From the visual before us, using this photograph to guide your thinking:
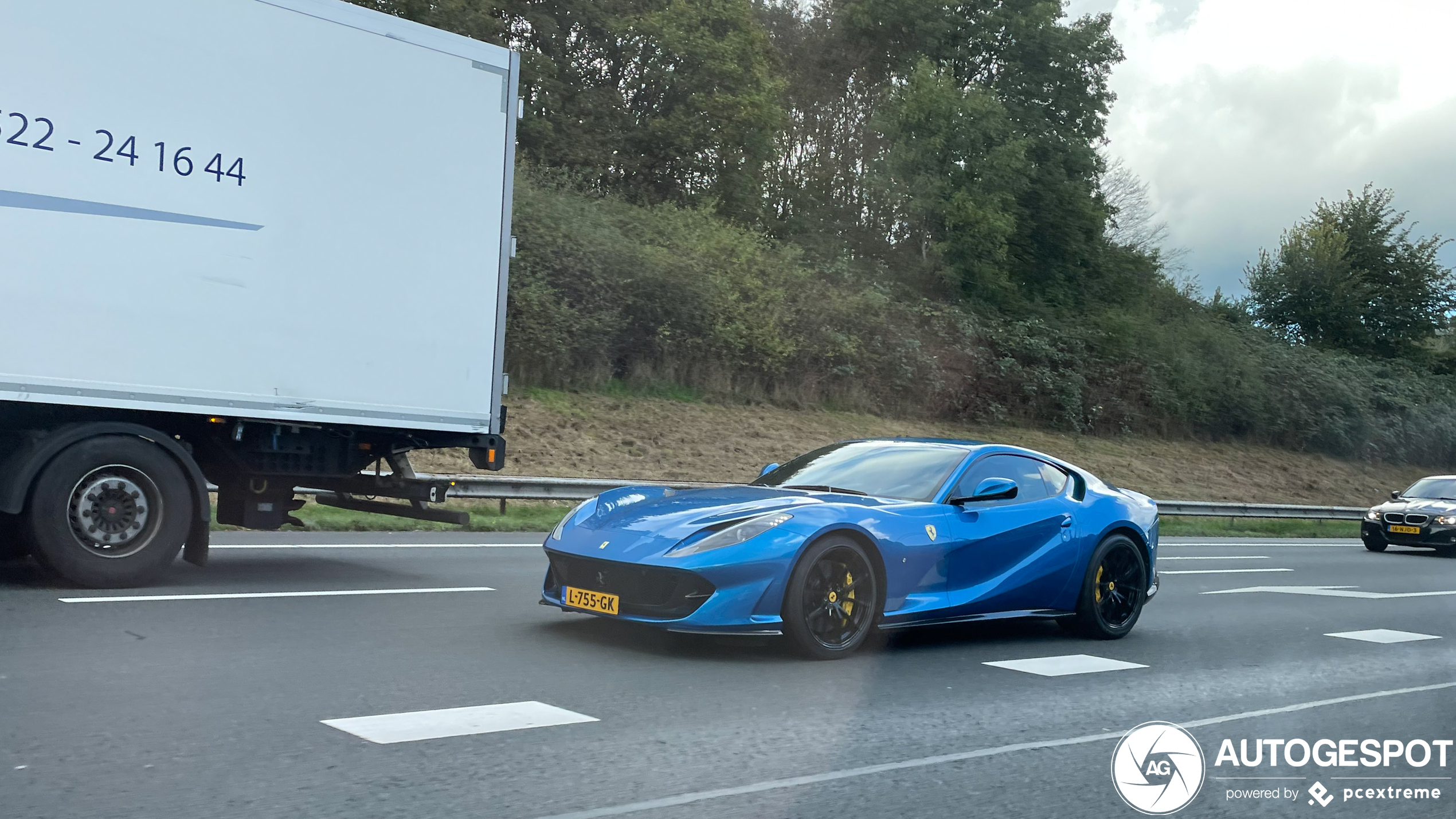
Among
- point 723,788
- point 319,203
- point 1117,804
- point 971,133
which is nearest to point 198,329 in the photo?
point 319,203

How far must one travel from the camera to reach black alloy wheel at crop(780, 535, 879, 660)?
23.2ft

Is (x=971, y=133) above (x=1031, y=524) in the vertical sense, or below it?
above

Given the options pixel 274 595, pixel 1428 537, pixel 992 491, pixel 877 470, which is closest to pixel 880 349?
pixel 1428 537

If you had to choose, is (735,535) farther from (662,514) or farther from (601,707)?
(601,707)

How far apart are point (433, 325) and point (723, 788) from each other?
227 inches

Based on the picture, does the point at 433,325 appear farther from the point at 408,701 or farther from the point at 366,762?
the point at 366,762

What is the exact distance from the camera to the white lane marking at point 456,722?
502cm

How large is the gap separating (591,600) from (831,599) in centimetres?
132

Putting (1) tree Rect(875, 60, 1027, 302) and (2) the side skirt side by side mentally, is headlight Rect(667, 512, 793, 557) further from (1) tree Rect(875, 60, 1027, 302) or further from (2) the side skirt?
(1) tree Rect(875, 60, 1027, 302)

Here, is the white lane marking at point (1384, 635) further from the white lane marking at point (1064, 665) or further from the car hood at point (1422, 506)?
the car hood at point (1422, 506)

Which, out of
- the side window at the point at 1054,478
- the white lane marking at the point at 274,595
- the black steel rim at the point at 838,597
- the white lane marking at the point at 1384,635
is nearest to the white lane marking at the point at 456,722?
the black steel rim at the point at 838,597

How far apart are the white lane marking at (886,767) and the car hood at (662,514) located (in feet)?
7.01

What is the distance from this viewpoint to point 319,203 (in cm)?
895

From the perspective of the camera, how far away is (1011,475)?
8.73 meters
